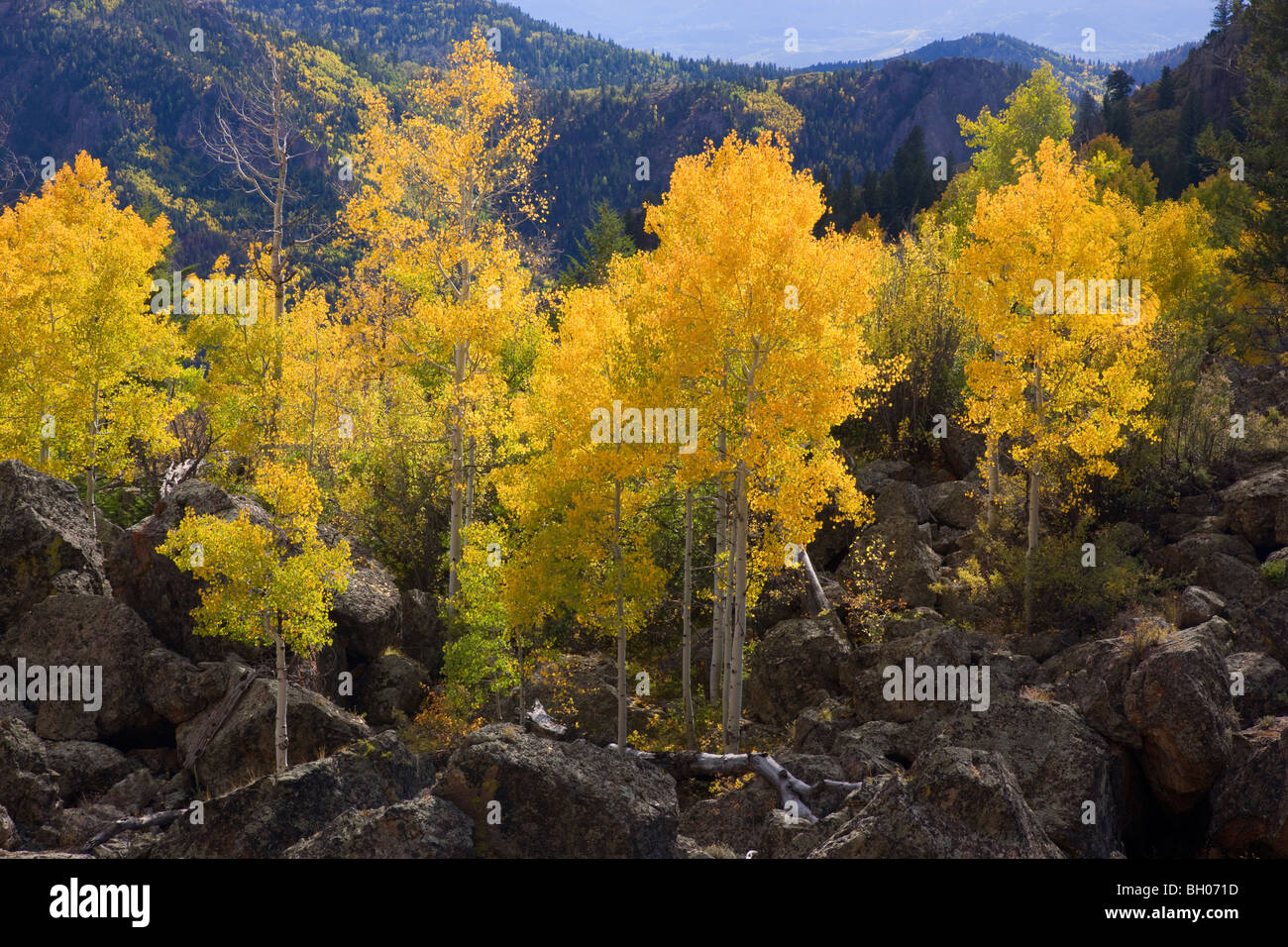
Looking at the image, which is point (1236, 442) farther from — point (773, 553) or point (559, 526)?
point (559, 526)

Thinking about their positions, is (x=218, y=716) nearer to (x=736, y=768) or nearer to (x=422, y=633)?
(x=422, y=633)

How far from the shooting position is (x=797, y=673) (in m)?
19.5

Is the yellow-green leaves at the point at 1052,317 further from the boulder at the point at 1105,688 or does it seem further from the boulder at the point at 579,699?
the boulder at the point at 579,699

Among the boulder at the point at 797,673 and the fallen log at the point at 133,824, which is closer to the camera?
the fallen log at the point at 133,824

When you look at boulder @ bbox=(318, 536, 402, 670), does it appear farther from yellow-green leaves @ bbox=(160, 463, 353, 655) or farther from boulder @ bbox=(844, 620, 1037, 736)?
boulder @ bbox=(844, 620, 1037, 736)

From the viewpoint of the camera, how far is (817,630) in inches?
778

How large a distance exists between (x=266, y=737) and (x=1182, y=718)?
1438 cm

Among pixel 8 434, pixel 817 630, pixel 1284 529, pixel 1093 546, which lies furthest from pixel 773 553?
pixel 8 434

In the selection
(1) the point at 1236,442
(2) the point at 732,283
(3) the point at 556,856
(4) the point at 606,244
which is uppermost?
(4) the point at 606,244

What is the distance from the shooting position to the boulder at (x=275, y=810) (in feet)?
32.0

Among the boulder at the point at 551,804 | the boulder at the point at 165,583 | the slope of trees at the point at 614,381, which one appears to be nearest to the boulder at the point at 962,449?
the slope of trees at the point at 614,381

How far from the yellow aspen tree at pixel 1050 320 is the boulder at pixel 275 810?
48.4ft

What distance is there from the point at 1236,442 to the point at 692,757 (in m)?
16.5

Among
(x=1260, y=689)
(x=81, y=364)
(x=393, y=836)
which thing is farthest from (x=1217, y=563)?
(x=81, y=364)
